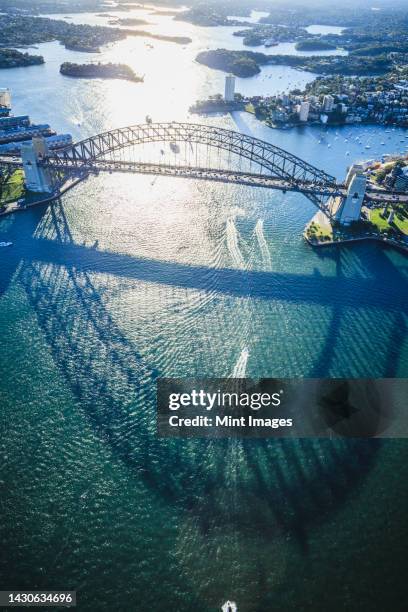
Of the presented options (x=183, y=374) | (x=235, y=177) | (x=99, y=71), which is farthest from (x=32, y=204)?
(x=99, y=71)

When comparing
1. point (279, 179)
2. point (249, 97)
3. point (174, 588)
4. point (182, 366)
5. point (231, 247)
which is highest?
point (249, 97)

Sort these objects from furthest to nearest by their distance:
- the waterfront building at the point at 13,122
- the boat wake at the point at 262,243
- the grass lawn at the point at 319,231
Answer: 1. the waterfront building at the point at 13,122
2. the grass lawn at the point at 319,231
3. the boat wake at the point at 262,243

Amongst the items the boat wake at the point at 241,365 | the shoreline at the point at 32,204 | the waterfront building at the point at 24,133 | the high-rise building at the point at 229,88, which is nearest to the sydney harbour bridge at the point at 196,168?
the shoreline at the point at 32,204

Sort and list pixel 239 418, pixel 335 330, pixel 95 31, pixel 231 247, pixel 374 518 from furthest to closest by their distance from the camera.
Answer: pixel 95 31 < pixel 231 247 < pixel 335 330 < pixel 239 418 < pixel 374 518

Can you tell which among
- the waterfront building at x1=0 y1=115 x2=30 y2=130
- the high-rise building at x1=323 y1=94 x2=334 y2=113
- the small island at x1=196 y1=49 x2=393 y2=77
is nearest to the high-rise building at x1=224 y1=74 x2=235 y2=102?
the high-rise building at x1=323 y1=94 x2=334 y2=113

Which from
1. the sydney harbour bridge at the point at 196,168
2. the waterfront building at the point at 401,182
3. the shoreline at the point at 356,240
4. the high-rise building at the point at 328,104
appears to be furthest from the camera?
the high-rise building at the point at 328,104

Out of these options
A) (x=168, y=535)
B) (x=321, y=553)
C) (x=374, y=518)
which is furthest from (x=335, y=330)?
(x=168, y=535)

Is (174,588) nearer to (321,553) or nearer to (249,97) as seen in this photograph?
(321,553)

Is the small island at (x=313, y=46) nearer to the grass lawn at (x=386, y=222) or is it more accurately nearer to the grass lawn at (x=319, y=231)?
the grass lawn at (x=386, y=222)

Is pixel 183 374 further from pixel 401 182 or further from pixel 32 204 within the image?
pixel 401 182
